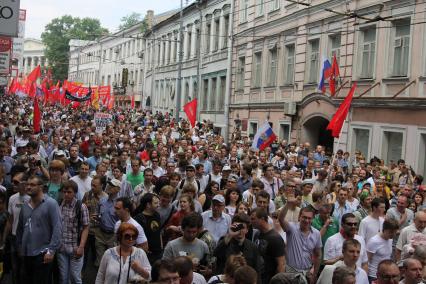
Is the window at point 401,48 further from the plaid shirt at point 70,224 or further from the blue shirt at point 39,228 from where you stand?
the blue shirt at point 39,228

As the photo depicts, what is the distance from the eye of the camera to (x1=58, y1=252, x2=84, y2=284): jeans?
7719mm

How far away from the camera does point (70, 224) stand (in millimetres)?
7793

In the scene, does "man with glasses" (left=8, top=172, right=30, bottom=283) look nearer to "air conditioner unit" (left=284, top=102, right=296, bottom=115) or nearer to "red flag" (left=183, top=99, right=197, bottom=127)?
"red flag" (left=183, top=99, right=197, bottom=127)

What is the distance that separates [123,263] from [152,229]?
2.00 meters

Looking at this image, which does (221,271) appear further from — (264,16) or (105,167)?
(264,16)

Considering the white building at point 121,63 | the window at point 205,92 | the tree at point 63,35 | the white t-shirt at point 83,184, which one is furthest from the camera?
the tree at point 63,35

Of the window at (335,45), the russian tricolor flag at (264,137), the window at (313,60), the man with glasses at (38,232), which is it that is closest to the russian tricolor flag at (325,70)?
the window at (335,45)

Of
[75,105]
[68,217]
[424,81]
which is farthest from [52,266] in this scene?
[75,105]

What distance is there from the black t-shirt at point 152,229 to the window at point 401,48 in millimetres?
13574

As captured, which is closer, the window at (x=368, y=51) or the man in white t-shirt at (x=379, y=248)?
the man in white t-shirt at (x=379, y=248)

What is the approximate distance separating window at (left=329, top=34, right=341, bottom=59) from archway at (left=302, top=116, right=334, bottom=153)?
3073 mm

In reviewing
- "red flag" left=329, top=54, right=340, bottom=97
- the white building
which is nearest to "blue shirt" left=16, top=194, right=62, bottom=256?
"red flag" left=329, top=54, right=340, bottom=97

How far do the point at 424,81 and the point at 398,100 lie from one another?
116 centimetres

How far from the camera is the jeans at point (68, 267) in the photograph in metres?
7.72
